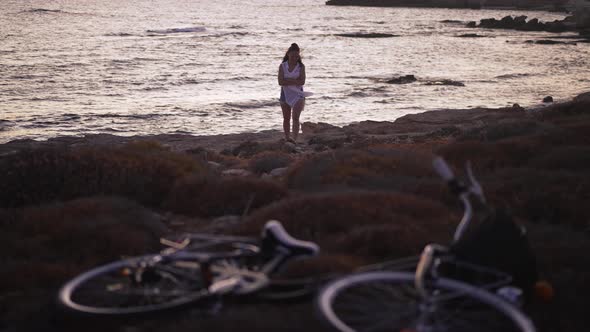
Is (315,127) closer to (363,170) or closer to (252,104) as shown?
(252,104)

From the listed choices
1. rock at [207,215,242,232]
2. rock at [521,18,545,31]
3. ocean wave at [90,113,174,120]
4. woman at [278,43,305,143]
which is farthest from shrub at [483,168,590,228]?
rock at [521,18,545,31]

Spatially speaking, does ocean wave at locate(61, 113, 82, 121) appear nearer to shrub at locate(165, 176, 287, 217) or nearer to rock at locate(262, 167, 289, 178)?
rock at locate(262, 167, 289, 178)

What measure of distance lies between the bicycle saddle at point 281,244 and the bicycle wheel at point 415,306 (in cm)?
40

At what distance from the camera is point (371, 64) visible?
4519 centimetres

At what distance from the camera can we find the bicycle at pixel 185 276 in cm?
435

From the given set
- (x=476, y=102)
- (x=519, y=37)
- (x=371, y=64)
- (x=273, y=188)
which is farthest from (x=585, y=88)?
(x=519, y=37)

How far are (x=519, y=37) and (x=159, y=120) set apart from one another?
176 ft

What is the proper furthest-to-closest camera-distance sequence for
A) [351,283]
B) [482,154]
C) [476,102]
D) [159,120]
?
[476,102], [159,120], [482,154], [351,283]

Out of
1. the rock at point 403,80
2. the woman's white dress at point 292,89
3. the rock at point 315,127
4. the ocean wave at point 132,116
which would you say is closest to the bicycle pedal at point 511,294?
the woman's white dress at point 292,89

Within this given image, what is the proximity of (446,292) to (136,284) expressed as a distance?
6.41 ft

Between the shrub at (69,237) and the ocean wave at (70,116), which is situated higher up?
the shrub at (69,237)

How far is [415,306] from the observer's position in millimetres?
4246

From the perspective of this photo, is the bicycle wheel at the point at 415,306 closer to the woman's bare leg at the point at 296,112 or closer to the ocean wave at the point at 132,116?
the woman's bare leg at the point at 296,112

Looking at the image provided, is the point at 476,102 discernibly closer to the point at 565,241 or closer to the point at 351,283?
the point at 565,241
